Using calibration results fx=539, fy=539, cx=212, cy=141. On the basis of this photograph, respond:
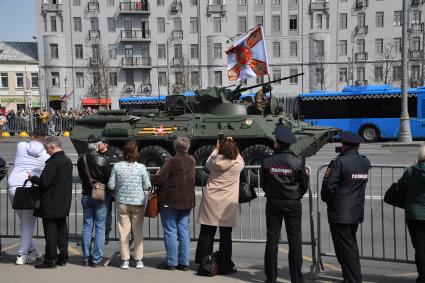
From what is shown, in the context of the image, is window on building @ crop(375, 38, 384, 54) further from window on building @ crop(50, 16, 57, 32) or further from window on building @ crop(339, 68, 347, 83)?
window on building @ crop(50, 16, 57, 32)

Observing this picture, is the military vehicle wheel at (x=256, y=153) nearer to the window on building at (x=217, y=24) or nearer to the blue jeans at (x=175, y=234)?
the blue jeans at (x=175, y=234)

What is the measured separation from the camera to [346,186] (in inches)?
210

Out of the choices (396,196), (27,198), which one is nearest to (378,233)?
(396,196)

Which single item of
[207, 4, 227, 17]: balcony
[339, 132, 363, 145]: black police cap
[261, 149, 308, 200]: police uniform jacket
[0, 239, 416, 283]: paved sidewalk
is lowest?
[0, 239, 416, 283]: paved sidewalk

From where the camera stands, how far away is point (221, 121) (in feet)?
43.3

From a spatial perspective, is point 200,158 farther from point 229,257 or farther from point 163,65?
point 163,65

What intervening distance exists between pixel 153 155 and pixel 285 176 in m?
7.98

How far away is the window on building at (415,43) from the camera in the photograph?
5578 centimetres

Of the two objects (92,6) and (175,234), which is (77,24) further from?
(175,234)

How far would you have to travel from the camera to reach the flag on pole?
16641 mm

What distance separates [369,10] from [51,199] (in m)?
54.9

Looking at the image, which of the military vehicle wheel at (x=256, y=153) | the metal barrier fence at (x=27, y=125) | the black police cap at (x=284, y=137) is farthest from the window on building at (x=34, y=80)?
the black police cap at (x=284, y=137)

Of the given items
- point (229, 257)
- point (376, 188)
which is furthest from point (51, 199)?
point (376, 188)

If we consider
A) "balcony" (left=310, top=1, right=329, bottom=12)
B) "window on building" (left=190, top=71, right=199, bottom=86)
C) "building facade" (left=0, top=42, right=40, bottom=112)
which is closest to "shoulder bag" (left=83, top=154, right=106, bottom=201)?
"window on building" (left=190, top=71, right=199, bottom=86)
